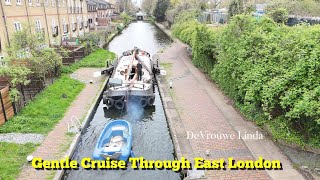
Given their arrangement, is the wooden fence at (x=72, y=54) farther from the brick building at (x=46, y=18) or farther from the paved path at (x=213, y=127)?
the paved path at (x=213, y=127)

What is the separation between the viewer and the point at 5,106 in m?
14.4

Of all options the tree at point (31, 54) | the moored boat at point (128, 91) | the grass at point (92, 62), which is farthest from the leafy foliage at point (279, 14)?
the tree at point (31, 54)

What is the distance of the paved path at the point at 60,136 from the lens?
35.1 ft

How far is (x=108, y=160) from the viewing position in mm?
11383

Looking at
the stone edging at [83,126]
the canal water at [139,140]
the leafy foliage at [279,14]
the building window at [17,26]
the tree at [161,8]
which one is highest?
the tree at [161,8]

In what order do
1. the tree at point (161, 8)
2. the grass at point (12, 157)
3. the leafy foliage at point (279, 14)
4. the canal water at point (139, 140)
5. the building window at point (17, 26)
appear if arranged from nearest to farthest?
the grass at point (12, 157), the canal water at point (139, 140), the leafy foliage at point (279, 14), the building window at point (17, 26), the tree at point (161, 8)

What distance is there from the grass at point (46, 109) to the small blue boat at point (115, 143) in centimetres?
309

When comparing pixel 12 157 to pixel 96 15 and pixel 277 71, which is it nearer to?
pixel 277 71

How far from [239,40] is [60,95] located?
12.3 meters

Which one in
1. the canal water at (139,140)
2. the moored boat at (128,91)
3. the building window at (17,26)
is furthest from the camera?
the building window at (17,26)

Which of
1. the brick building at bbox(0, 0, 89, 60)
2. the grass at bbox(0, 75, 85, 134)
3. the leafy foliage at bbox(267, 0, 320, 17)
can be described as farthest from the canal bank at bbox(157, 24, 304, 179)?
the brick building at bbox(0, 0, 89, 60)

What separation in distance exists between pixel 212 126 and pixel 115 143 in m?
5.14

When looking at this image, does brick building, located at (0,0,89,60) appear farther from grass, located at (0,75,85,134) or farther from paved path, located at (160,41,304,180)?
paved path, located at (160,41,304,180)

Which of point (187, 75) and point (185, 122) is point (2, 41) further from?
point (185, 122)
